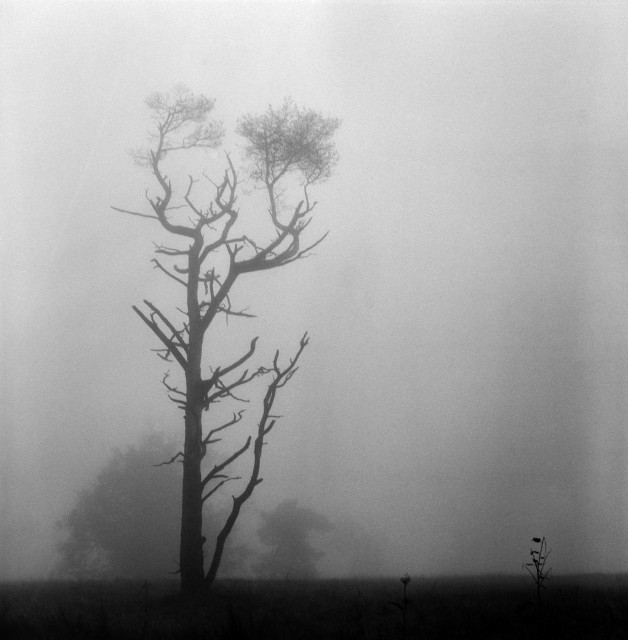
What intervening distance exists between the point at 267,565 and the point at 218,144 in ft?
56.6

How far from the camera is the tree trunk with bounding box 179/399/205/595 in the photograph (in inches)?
391

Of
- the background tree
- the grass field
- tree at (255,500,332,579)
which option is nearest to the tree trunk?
the grass field

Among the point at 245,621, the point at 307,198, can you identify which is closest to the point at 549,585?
the point at 245,621

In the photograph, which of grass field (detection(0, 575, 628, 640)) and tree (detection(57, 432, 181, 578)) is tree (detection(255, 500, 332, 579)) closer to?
tree (detection(57, 432, 181, 578))

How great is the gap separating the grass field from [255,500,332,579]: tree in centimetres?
1407

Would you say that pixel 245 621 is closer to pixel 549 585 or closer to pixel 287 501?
pixel 549 585

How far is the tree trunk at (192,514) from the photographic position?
32.6 ft

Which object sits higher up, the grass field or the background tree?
the grass field

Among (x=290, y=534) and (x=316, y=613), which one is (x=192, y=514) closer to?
(x=316, y=613)

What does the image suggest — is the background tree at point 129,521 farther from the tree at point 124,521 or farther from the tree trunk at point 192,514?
the tree trunk at point 192,514

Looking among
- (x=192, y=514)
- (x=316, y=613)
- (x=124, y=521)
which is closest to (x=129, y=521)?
(x=124, y=521)

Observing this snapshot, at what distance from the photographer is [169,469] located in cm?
2562

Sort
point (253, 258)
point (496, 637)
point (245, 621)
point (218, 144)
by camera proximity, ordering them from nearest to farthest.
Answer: point (496, 637), point (245, 621), point (253, 258), point (218, 144)

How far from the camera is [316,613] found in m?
8.37
